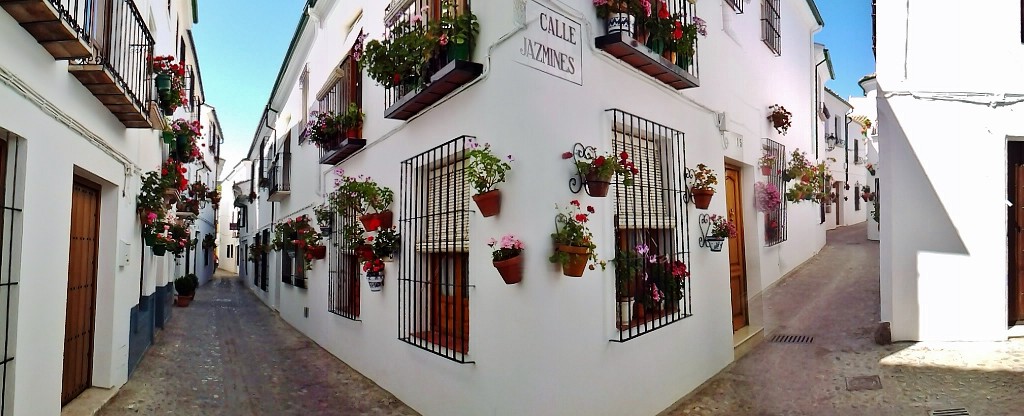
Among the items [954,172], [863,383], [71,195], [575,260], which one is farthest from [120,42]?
[954,172]

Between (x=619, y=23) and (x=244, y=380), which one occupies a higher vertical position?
(x=619, y=23)

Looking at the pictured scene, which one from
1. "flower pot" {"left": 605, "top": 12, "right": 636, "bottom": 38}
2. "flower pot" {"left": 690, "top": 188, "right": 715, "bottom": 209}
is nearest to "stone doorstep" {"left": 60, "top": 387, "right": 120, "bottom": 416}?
"flower pot" {"left": 605, "top": 12, "right": 636, "bottom": 38}

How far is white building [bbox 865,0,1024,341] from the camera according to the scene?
19.8 feet

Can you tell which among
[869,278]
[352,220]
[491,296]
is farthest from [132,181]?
[869,278]

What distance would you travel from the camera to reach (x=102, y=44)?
525 centimetres

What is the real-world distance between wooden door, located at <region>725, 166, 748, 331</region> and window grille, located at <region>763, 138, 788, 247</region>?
0.81 m

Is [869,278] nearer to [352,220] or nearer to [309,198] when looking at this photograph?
[352,220]

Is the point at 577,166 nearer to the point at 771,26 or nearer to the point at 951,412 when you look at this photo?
the point at 951,412

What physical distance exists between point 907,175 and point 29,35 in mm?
8058

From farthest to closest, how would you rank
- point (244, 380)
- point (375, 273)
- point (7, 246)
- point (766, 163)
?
point (766, 163)
point (244, 380)
point (375, 273)
point (7, 246)

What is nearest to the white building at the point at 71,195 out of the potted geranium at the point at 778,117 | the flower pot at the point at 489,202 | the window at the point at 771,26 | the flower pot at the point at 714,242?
the flower pot at the point at 489,202

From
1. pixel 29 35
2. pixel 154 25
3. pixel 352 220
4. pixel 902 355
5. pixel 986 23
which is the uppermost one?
pixel 154 25

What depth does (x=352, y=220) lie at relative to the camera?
706 centimetres

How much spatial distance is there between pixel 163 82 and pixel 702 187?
6282 millimetres
